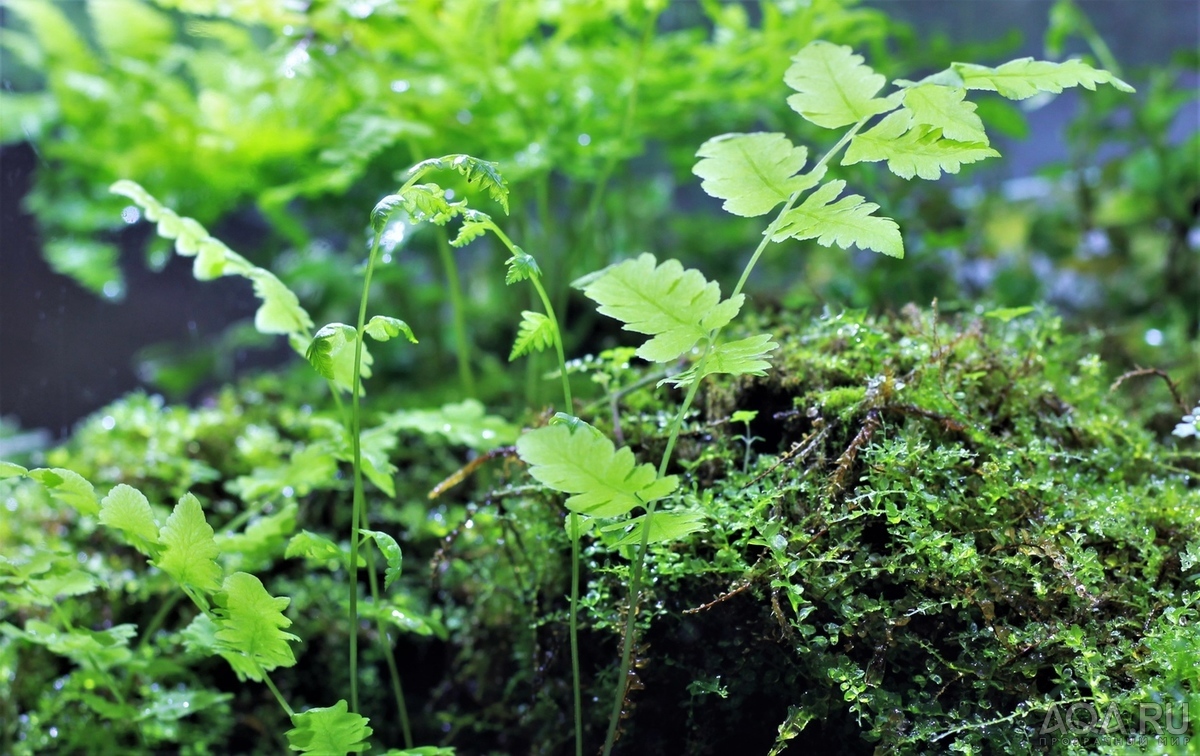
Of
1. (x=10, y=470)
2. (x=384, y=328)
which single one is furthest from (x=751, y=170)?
(x=10, y=470)

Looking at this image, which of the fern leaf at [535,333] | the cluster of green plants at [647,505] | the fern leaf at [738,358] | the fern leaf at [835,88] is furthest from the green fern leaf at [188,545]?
the fern leaf at [835,88]

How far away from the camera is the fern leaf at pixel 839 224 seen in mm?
721

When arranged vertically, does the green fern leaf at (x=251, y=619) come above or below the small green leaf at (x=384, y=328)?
below

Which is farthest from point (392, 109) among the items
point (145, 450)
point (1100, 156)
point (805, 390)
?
point (1100, 156)

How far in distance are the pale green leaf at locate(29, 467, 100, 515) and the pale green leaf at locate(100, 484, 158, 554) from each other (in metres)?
0.04

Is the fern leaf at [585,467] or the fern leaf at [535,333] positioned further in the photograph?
the fern leaf at [535,333]

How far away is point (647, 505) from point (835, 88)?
1.34 feet

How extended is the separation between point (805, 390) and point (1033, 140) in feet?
7.72

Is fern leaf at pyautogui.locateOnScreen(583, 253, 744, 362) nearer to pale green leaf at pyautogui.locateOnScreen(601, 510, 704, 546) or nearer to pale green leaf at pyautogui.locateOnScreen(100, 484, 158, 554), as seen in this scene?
pale green leaf at pyautogui.locateOnScreen(601, 510, 704, 546)

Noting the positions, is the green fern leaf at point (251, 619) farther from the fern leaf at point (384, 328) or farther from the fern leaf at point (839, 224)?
the fern leaf at point (839, 224)

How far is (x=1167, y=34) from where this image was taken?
2727mm

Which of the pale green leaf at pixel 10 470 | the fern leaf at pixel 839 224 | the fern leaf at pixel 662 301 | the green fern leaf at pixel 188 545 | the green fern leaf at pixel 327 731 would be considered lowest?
the green fern leaf at pixel 327 731

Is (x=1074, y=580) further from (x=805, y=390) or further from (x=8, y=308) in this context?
(x=8, y=308)

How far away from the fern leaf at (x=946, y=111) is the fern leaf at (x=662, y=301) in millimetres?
236
